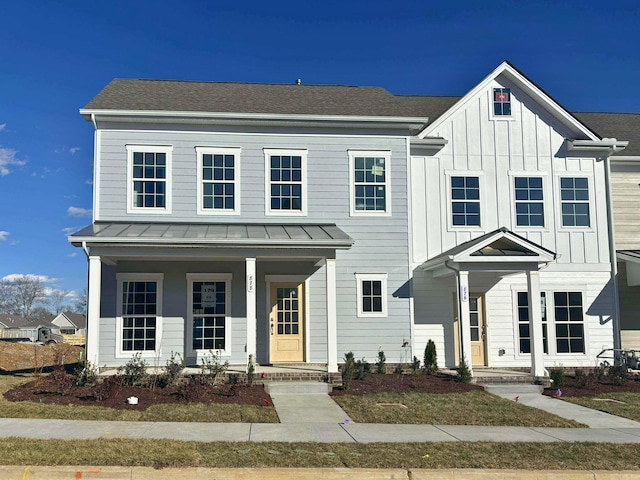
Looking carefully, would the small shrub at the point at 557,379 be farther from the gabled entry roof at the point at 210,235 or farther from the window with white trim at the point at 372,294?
the gabled entry roof at the point at 210,235

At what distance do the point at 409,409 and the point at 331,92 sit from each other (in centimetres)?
1088

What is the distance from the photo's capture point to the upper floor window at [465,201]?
1758 centimetres

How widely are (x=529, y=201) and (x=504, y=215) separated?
0.88 metres

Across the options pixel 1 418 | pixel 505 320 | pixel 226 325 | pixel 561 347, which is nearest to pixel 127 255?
pixel 226 325

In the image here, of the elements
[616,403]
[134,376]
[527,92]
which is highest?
[527,92]

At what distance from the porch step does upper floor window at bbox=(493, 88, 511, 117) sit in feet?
31.4

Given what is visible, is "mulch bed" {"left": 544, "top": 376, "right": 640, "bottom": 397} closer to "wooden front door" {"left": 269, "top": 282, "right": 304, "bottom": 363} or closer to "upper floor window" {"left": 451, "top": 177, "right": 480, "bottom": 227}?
"upper floor window" {"left": 451, "top": 177, "right": 480, "bottom": 227}

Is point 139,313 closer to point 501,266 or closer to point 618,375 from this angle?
point 501,266

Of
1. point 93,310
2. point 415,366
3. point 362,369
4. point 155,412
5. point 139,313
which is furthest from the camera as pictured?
point 139,313

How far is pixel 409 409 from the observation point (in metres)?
11.9

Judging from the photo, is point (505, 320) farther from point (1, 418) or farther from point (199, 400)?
point (1, 418)

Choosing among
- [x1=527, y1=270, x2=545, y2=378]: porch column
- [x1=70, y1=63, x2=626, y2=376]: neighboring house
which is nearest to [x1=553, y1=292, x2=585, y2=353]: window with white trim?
[x1=70, y1=63, x2=626, y2=376]: neighboring house

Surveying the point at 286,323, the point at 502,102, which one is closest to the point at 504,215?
the point at 502,102

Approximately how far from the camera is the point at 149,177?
Result: 16297mm
